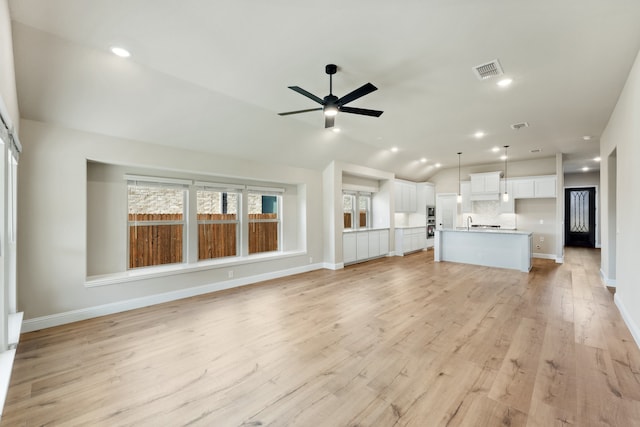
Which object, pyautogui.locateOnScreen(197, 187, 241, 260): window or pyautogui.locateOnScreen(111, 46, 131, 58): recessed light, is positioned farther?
pyautogui.locateOnScreen(197, 187, 241, 260): window

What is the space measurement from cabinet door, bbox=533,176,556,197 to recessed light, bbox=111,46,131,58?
9.70 meters

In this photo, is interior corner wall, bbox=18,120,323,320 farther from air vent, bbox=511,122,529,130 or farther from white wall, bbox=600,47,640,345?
air vent, bbox=511,122,529,130

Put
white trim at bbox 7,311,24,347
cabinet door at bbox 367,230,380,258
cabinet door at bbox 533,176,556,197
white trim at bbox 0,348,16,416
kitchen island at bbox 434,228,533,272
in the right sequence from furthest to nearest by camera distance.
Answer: cabinet door at bbox 367,230,380,258, cabinet door at bbox 533,176,556,197, kitchen island at bbox 434,228,533,272, white trim at bbox 7,311,24,347, white trim at bbox 0,348,16,416

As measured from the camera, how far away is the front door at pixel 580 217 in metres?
10.2

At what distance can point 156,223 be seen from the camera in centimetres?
457

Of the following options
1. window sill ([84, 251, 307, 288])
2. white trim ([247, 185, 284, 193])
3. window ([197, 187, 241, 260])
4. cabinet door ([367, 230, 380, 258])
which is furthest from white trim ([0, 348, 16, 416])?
cabinet door ([367, 230, 380, 258])

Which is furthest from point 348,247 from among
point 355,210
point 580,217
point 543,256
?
point 580,217

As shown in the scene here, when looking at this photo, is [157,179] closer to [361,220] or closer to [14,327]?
[14,327]

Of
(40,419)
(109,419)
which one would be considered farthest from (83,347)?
(109,419)

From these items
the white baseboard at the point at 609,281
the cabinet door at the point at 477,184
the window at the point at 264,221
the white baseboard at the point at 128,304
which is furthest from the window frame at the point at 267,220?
the white baseboard at the point at 609,281

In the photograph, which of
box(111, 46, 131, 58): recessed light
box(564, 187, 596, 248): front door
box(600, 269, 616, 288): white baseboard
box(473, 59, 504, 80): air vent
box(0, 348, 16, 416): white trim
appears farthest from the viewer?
box(564, 187, 596, 248): front door

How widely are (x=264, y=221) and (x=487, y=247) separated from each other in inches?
217

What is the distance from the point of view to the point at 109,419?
186 centimetres

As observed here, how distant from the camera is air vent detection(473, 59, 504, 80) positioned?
303 centimetres
